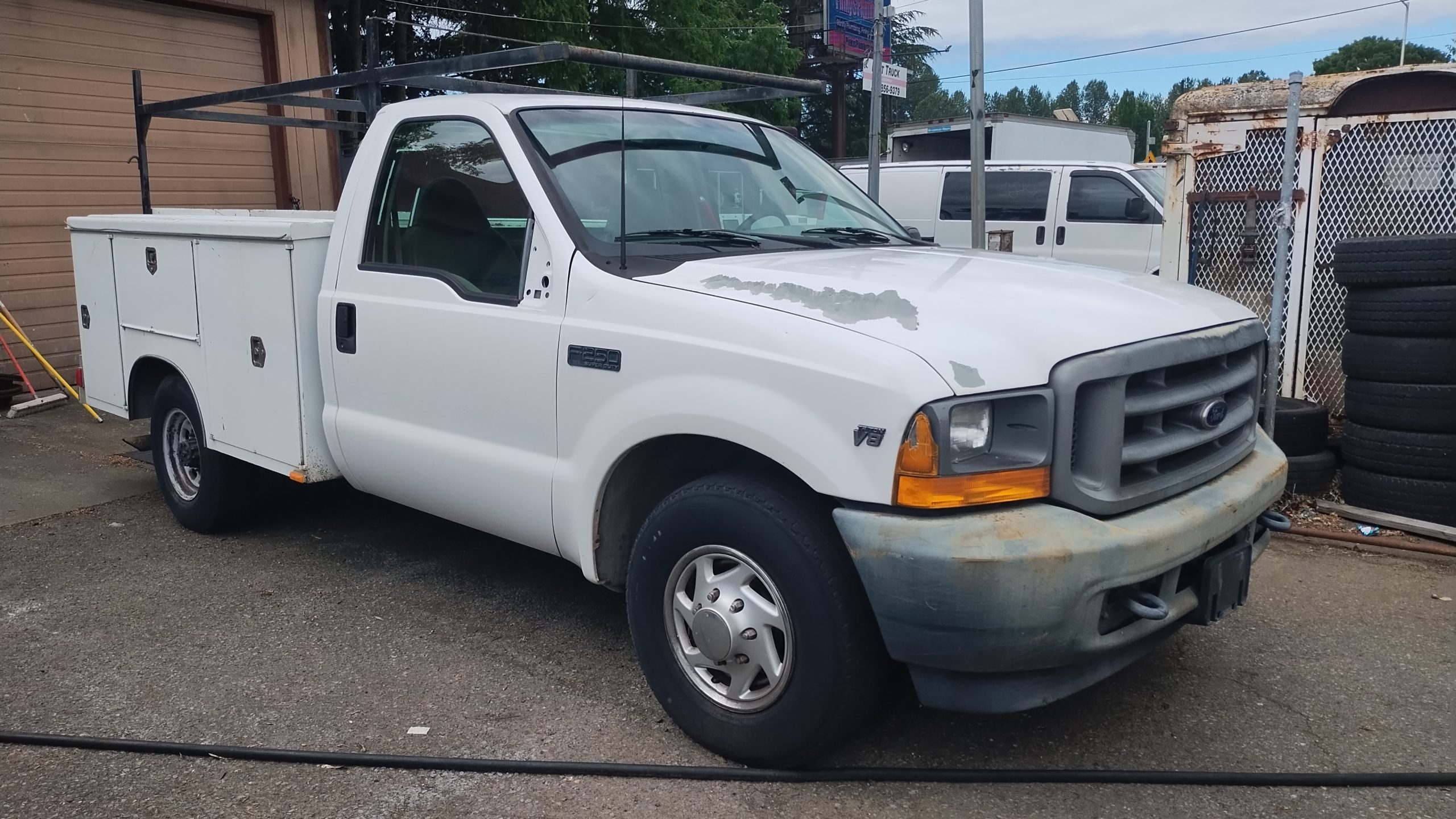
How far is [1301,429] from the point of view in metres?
5.73

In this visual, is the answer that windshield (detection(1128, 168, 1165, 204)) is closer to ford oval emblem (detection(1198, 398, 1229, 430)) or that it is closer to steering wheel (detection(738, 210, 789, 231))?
steering wheel (detection(738, 210, 789, 231))

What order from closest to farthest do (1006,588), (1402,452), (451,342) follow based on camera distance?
(1006,588)
(451,342)
(1402,452)

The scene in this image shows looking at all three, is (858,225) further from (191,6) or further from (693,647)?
(191,6)

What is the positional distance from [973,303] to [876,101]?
16.6 feet

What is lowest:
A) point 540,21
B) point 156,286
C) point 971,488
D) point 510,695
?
point 510,695

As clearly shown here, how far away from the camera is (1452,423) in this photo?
5148 millimetres

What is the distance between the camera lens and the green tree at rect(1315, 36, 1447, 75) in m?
65.9

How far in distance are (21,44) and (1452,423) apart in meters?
10.1

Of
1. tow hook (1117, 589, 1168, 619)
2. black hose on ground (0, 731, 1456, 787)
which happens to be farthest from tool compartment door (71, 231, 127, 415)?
tow hook (1117, 589, 1168, 619)

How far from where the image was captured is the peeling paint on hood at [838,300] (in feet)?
9.73

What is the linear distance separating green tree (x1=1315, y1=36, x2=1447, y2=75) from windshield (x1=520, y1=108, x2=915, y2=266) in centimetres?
7112

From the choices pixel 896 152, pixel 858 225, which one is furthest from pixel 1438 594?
pixel 896 152

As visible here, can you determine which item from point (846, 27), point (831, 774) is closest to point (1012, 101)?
point (846, 27)

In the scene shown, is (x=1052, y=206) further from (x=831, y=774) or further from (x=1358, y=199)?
(x=831, y=774)
